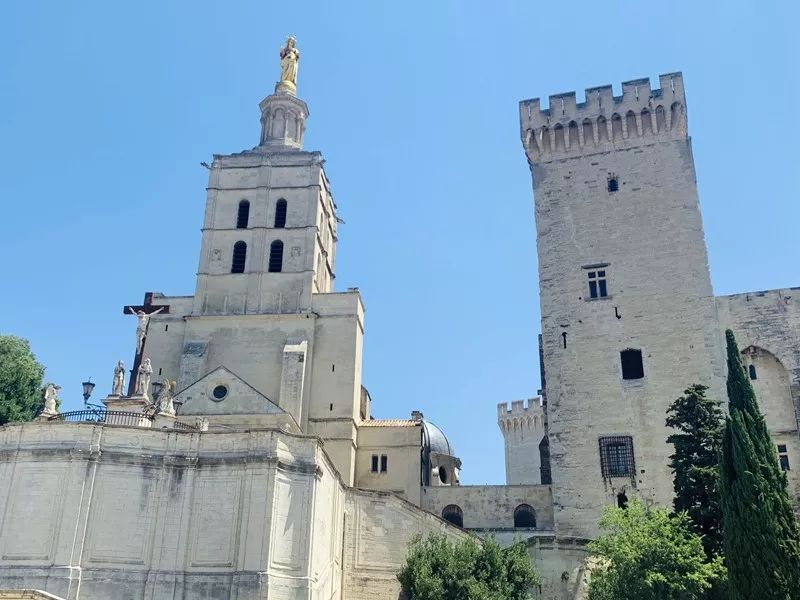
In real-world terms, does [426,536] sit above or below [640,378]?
below

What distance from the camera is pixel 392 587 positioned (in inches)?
1222

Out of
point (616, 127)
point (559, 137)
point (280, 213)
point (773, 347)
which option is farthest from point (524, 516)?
point (280, 213)

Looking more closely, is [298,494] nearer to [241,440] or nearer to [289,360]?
[241,440]

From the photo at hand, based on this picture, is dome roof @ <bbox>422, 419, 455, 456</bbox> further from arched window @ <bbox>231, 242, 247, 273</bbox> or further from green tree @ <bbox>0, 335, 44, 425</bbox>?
green tree @ <bbox>0, 335, 44, 425</bbox>

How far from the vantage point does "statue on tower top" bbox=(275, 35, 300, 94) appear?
52750 millimetres

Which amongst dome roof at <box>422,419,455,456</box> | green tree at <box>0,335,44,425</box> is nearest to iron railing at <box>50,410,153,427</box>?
green tree at <box>0,335,44,425</box>

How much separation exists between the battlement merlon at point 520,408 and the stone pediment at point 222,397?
80.9ft

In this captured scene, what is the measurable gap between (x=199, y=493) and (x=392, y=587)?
8523 millimetres

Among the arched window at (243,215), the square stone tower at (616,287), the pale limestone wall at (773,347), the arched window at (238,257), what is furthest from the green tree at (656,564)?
the arched window at (243,215)

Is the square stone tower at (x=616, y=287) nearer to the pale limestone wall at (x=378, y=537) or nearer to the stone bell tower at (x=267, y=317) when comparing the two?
the pale limestone wall at (x=378, y=537)

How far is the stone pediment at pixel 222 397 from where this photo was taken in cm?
3891

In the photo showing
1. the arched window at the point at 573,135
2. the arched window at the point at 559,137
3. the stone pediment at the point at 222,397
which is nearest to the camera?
the stone pediment at the point at 222,397

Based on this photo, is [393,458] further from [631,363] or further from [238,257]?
[238,257]

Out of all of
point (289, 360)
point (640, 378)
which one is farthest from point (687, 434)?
point (289, 360)
